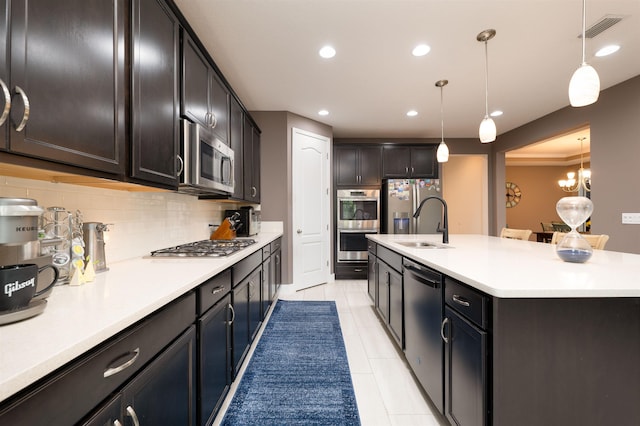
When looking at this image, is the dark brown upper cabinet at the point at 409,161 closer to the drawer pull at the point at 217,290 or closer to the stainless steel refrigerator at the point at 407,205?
the stainless steel refrigerator at the point at 407,205

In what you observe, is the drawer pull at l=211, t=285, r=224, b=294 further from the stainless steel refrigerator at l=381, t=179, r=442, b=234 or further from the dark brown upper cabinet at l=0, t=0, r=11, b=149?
the stainless steel refrigerator at l=381, t=179, r=442, b=234

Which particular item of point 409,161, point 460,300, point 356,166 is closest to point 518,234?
point 460,300

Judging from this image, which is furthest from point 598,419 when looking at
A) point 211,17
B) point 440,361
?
point 211,17

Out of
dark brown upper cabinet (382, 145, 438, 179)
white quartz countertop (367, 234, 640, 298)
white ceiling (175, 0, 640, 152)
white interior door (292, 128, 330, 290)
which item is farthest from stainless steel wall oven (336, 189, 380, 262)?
white quartz countertop (367, 234, 640, 298)

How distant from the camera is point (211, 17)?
7.29 feet

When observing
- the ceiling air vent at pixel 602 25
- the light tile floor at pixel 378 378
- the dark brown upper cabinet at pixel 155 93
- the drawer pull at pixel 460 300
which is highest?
the ceiling air vent at pixel 602 25

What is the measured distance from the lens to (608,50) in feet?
8.82

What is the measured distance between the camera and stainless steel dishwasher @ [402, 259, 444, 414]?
1497mm

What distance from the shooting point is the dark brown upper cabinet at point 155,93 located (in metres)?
1.33

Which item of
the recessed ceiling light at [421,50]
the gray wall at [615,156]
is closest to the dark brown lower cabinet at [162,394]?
the recessed ceiling light at [421,50]

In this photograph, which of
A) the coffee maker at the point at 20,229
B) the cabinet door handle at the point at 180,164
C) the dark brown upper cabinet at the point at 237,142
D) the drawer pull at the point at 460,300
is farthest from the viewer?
the dark brown upper cabinet at the point at 237,142

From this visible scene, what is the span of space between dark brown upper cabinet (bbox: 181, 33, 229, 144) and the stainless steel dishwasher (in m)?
1.74

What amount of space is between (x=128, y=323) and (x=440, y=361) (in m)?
1.39

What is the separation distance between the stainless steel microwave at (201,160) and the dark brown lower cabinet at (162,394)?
99 centimetres
